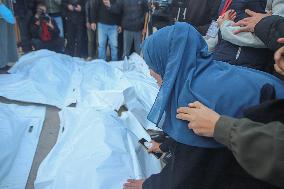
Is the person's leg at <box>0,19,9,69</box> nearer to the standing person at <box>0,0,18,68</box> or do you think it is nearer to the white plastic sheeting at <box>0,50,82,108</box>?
the standing person at <box>0,0,18,68</box>

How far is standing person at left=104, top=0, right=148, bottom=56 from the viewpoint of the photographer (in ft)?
17.1

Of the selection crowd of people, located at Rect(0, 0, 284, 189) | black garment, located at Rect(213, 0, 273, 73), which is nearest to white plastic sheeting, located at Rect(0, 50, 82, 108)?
crowd of people, located at Rect(0, 0, 284, 189)

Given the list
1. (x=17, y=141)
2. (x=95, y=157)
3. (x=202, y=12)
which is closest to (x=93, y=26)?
(x=202, y=12)

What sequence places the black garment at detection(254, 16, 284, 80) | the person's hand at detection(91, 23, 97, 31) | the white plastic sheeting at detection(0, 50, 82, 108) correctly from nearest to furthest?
the black garment at detection(254, 16, 284, 80), the white plastic sheeting at detection(0, 50, 82, 108), the person's hand at detection(91, 23, 97, 31)

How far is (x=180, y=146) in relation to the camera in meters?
1.44

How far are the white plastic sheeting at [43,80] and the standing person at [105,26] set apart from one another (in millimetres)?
1037

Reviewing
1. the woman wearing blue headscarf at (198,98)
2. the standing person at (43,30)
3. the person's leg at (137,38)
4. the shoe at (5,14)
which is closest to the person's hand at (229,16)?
the woman wearing blue headscarf at (198,98)

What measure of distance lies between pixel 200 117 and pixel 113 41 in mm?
4560

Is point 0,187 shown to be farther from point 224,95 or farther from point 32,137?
point 224,95

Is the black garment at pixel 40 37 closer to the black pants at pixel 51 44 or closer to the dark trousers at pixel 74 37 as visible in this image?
the black pants at pixel 51 44

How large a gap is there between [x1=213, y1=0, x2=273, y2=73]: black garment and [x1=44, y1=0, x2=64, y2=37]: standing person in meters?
4.16

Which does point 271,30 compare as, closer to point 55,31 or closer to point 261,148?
point 261,148

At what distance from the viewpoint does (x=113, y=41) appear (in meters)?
5.58

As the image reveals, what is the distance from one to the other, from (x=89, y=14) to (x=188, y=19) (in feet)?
8.96
